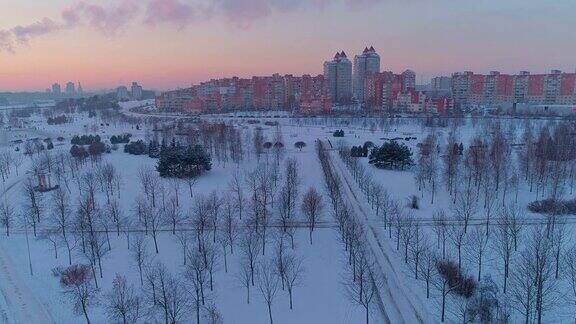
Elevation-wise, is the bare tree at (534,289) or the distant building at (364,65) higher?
the distant building at (364,65)

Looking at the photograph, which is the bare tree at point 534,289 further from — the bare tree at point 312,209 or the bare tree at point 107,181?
the bare tree at point 107,181

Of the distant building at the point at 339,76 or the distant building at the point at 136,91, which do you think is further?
the distant building at the point at 136,91

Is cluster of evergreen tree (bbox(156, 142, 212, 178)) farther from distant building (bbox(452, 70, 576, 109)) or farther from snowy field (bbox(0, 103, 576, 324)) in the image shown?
distant building (bbox(452, 70, 576, 109))

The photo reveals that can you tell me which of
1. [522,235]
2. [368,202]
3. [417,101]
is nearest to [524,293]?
[522,235]

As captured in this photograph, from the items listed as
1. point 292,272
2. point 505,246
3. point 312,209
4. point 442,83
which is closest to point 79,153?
point 312,209

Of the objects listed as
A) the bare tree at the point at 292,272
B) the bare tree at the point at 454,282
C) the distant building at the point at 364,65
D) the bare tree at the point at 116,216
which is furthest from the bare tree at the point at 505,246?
the distant building at the point at 364,65

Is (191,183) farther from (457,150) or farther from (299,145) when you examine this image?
(457,150)

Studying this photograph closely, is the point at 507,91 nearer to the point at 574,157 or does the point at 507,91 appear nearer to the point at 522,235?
the point at 574,157

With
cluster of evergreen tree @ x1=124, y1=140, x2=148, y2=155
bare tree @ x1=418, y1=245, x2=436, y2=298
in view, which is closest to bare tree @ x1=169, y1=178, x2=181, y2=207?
cluster of evergreen tree @ x1=124, y1=140, x2=148, y2=155
